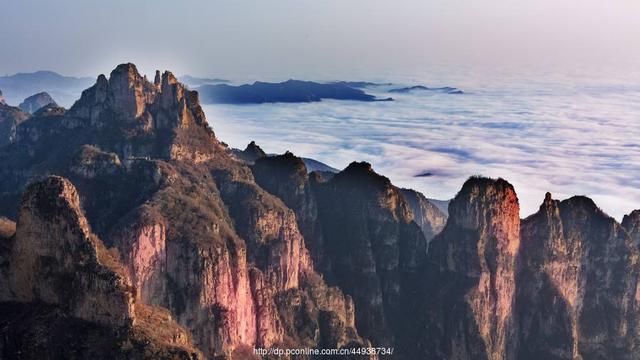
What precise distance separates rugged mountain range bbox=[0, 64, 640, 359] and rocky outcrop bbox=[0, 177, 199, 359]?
91.3 ft

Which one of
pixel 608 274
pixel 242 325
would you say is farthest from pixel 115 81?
pixel 608 274

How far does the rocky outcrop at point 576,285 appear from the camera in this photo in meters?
123

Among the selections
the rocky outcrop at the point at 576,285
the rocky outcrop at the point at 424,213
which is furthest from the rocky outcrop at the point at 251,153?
the rocky outcrop at the point at 576,285

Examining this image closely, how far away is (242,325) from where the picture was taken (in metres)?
92.7

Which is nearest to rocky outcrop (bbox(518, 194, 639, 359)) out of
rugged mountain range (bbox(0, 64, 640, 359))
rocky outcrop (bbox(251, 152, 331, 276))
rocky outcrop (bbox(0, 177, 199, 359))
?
rugged mountain range (bbox(0, 64, 640, 359))

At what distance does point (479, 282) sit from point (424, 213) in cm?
7316

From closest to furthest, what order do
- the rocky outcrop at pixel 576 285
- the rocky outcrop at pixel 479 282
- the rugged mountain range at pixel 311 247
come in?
the rugged mountain range at pixel 311 247, the rocky outcrop at pixel 479 282, the rocky outcrop at pixel 576 285

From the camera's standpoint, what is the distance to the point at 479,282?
119m

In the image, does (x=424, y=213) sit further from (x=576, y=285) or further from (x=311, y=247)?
(x=311, y=247)

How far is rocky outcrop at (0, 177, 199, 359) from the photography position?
5147cm

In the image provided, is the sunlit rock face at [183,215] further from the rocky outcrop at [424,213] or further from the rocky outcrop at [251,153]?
the rocky outcrop at [424,213]

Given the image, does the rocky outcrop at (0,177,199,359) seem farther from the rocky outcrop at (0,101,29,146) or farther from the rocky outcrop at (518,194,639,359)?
the rocky outcrop at (0,101,29,146)

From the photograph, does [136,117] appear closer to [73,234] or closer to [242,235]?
[242,235]

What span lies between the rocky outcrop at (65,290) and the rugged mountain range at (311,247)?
27.8 m
